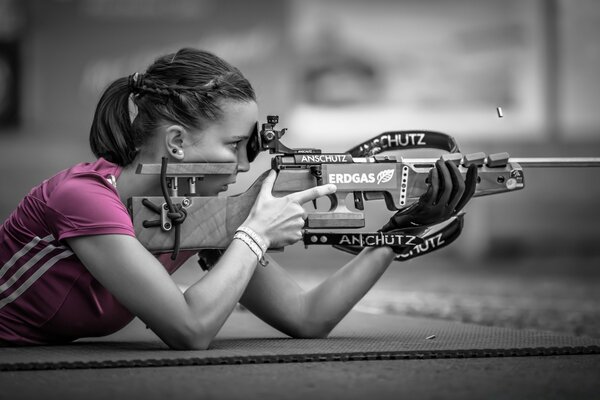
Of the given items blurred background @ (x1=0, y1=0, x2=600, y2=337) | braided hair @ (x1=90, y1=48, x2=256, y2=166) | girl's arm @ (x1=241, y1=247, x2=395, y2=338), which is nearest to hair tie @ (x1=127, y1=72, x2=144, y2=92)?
braided hair @ (x1=90, y1=48, x2=256, y2=166)

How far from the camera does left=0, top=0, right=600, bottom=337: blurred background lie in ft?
26.6

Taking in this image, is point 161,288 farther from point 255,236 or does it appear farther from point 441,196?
point 441,196

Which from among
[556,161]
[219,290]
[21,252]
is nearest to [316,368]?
[219,290]

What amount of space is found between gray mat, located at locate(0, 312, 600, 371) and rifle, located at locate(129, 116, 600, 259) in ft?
0.83

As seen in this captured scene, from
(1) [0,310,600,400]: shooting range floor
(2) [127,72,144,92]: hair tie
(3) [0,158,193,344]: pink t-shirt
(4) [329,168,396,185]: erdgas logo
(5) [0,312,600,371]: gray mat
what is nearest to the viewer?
(1) [0,310,600,400]: shooting range floor

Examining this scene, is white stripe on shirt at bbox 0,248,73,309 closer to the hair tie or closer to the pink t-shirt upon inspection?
the pink t-shirt

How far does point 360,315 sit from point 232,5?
542cm

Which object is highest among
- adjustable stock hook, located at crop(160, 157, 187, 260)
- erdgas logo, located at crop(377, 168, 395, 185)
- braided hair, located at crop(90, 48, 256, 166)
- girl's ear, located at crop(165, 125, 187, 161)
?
braided hair, located at crop(90, 48, 256, 166)

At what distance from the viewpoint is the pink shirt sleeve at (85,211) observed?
199cm

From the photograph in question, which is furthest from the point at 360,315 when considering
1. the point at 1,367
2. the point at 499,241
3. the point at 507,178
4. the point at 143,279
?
the point at 499,241

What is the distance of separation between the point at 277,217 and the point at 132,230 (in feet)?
1.15

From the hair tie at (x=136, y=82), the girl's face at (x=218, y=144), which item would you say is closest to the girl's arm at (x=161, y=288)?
the girl's face at (x=218, y=144)

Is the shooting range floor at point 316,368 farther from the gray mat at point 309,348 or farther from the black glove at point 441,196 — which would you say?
the black glove at point 441,196

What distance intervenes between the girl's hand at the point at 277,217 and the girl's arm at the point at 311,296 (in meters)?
0.25
